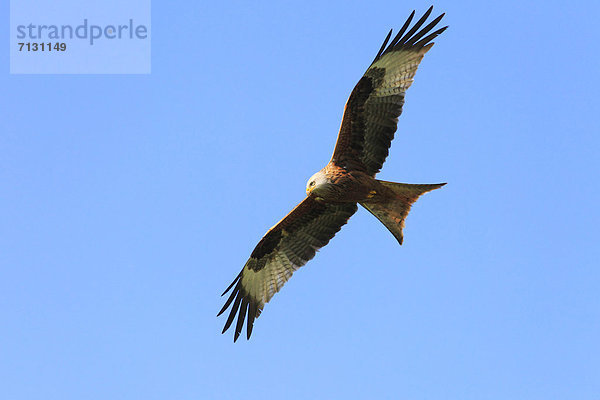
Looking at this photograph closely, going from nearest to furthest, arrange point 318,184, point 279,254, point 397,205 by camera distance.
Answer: point 318,184 → point 397,205 → point 279,254

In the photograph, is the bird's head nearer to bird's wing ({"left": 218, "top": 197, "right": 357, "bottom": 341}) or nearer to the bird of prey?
the bird of prey

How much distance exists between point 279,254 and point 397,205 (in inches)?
81.8

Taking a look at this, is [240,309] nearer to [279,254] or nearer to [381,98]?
[279,254]

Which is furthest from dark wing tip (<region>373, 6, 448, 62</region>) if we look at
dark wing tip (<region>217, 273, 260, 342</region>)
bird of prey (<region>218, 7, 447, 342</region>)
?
dark wing tip (<region>217, 273, 260, 342</region>)

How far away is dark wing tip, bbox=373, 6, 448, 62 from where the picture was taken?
1207 cm

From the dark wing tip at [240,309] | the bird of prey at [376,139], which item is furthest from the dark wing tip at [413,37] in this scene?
the dark wing tip at [240,309]

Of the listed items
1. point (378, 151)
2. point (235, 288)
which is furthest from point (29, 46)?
point (378, 151)

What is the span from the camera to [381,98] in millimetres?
12016

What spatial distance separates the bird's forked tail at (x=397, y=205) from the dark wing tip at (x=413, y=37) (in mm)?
1764

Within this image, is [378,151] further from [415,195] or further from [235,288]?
[235,288]

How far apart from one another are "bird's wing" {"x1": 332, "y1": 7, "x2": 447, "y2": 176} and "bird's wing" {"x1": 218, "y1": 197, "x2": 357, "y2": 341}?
1131 mm

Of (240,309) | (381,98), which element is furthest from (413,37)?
(240,309)

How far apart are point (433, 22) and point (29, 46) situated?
6491 mm

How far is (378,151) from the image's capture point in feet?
40.1
